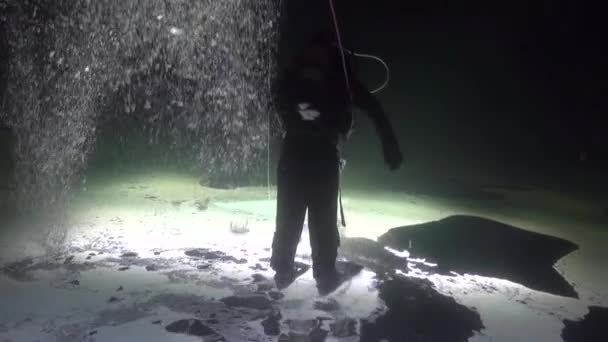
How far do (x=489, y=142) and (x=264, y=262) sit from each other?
11.4 metres

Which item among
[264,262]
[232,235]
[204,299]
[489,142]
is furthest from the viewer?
[489,142]

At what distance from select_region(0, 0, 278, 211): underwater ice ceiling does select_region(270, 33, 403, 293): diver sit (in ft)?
11.1

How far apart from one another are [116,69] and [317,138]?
737 cm

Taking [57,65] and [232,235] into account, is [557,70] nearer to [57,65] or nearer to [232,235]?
[232,235]

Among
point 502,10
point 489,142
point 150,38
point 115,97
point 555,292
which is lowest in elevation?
point 555,292

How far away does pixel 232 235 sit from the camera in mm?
4688

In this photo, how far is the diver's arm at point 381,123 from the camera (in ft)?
9.41

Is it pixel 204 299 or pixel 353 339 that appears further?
pixel 204 299

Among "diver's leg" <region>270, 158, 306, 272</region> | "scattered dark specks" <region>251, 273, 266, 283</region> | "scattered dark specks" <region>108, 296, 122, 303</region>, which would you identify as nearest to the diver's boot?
"diver's leg" <region>270, 158, 306, 272</region>

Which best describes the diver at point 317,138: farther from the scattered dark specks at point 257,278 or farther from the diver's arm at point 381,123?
the scattered dark specks at point 257,278

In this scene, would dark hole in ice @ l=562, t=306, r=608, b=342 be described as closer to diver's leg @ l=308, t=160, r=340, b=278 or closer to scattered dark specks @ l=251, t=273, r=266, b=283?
diver's leg @ l=308, t=160, r=340, b=278

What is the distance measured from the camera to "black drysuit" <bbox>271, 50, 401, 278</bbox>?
9.08 ft

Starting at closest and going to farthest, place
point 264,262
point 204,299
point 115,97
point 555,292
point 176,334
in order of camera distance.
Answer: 1. point 176,334
2. point 204,299
3. point 555,292
4. point 264,262
5. point 115,97

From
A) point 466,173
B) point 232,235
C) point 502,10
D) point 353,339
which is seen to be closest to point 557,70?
point 502,10
